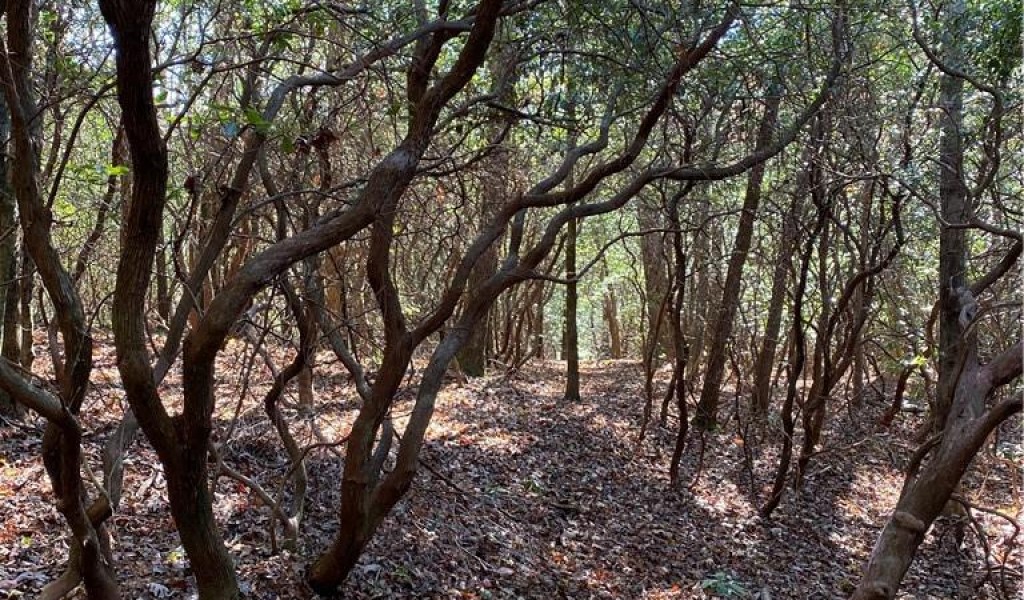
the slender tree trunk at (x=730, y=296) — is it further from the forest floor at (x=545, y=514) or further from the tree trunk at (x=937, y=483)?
the tree trunk at (x=937, y=483)

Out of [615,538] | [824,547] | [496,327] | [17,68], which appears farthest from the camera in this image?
[496,327]

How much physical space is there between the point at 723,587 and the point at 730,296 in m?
4.53

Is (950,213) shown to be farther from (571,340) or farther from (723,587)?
(571,340)

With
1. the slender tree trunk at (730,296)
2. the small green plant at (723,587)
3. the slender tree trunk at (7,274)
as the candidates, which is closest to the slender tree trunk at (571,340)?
the slender tree trunk at (730,296)

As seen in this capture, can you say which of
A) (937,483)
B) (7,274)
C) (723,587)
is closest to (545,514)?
(723,587)

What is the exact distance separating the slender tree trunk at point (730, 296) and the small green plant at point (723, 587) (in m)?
3.57

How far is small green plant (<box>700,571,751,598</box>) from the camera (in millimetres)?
6633

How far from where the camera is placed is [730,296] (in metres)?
10.2

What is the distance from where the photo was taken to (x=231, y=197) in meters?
4.51

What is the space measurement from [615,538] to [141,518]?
4.47 meters

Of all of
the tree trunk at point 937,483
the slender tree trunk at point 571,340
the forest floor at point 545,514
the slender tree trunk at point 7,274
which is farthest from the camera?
the slender tree trunk at point 571,340

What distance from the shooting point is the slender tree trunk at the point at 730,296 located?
941cm

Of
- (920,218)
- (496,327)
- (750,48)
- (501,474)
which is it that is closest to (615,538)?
(501,474)

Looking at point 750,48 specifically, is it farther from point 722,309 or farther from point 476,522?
point 476,522
